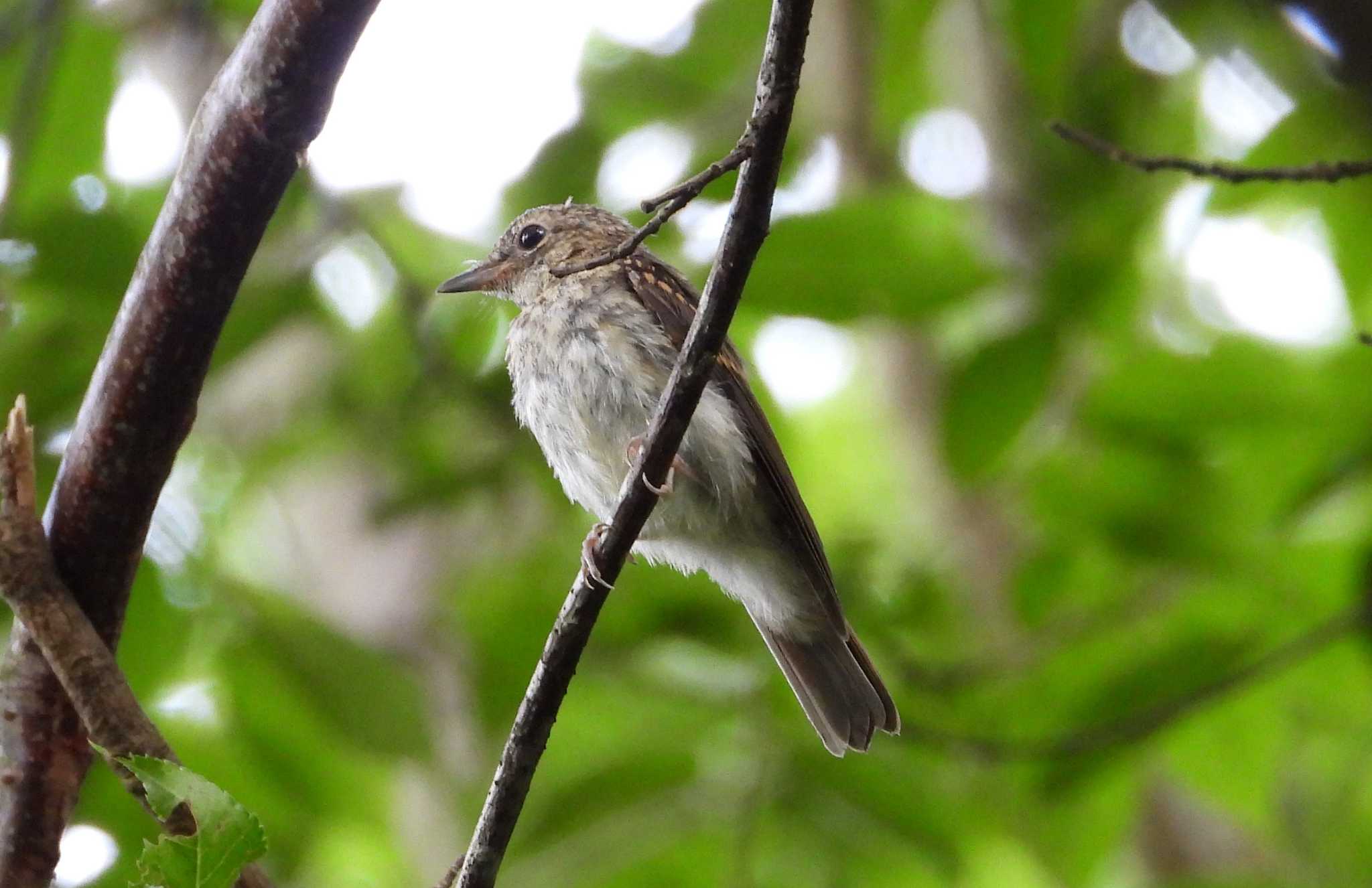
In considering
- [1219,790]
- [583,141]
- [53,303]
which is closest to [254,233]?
[53,303]

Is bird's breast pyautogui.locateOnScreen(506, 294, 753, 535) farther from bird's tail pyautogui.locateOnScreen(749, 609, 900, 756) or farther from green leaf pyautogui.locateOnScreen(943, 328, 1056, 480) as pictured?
green leaf pyautogui.locateOnScreen(943, 328, 1056, 480)

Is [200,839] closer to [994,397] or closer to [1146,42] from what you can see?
[994,397]

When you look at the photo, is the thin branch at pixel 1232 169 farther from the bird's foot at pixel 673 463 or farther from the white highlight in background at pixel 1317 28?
the bird's foot at pixel 673 463

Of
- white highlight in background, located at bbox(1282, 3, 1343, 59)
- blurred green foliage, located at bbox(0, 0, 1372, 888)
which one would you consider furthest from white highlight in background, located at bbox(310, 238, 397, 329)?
white highlight in background, located at bbox(1282, 3, 1343, 59)

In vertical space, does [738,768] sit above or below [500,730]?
below

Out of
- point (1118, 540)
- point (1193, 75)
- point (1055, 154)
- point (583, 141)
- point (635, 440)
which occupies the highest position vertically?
point (583, 141)

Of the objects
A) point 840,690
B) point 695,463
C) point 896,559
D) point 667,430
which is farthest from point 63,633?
point 896,559

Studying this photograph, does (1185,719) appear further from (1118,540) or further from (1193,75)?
(1193,75)
